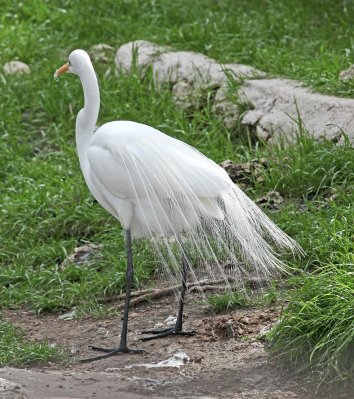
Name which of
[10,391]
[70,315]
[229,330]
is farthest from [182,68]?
[10,391]

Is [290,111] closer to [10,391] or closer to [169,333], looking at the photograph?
A: [169,333]

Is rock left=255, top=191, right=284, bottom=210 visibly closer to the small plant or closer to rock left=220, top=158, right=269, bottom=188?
rock left=220, top=158, right=269, bottom=188

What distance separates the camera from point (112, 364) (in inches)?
206

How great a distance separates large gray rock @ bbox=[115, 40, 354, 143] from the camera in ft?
24.0

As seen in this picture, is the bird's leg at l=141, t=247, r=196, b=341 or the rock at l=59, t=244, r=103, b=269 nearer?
the bird's leg at l=141, t=247, r=196, b=341

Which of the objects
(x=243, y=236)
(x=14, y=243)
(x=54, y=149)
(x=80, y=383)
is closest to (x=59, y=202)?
(x=14, y=243)

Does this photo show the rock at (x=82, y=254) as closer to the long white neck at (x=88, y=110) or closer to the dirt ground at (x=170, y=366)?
the dirt ground at (x=170, y=366)

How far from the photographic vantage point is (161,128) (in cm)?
804

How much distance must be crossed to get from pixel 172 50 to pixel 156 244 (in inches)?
148

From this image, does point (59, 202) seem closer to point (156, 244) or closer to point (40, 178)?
point (40, 178)

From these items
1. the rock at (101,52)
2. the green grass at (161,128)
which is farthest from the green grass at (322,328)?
the rock at (101,52)

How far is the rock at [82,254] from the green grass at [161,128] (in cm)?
7

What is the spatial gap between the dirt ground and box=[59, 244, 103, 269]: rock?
602 millimetres

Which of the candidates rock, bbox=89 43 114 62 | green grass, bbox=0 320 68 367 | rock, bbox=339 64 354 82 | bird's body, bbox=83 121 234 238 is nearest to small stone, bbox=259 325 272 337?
bird's body, bbox=83 121 234 238
